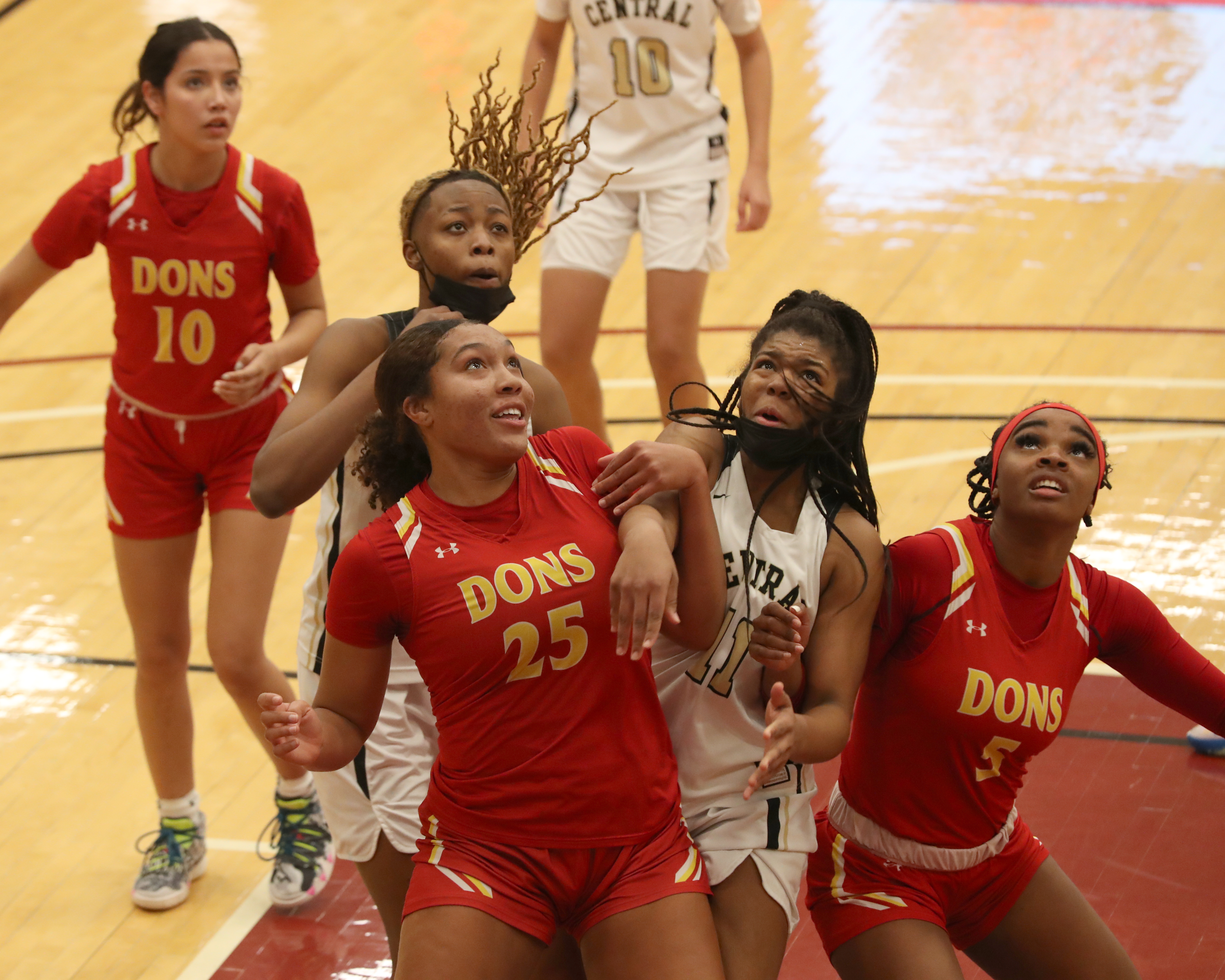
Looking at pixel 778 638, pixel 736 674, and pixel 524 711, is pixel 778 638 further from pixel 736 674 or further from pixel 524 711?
pixel 524 711

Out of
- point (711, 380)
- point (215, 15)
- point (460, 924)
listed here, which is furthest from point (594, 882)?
point (215, 15)

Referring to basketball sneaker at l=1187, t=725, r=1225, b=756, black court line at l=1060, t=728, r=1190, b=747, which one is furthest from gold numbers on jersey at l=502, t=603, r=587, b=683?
basketball sneaker at l=1187, t=725, r=1225, b=756

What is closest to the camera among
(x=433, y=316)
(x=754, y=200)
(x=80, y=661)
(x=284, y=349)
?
(x=433, y=316)

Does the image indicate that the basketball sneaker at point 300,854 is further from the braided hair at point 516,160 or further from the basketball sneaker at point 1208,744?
the basketball sneaker at point 1208,744

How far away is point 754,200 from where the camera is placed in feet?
18.4

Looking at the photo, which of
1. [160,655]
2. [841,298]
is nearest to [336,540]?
[160,655]

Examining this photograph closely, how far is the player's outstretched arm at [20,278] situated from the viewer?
13.8 feet

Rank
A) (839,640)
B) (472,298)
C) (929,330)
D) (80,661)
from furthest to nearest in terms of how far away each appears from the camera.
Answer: (929,330), (80,661), (472,298), (839,640)

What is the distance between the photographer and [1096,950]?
10.1 ft

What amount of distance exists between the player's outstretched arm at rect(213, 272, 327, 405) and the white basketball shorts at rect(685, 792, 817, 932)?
176 cm

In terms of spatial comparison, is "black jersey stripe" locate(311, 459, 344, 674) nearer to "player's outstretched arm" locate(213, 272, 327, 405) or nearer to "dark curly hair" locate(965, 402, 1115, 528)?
"player's outstretched arm" locate(213, 272, 327, 405)

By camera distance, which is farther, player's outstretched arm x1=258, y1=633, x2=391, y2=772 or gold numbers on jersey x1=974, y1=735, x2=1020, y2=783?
gold numbers on jersey x1=974, y1=735, x2=1020, y2=783

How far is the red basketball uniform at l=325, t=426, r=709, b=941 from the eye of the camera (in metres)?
2.74

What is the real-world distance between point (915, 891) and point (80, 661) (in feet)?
11.1
